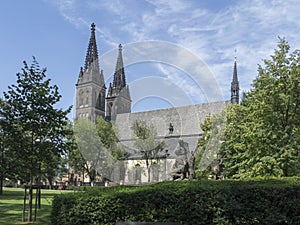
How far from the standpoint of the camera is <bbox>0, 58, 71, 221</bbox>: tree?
13.7 metres

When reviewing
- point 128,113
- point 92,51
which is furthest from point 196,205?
point 92,51

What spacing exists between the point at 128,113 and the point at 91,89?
37.1ft

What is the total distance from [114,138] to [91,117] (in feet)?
114

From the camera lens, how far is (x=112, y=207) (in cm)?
861

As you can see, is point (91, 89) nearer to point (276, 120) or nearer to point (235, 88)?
point (235, 88)

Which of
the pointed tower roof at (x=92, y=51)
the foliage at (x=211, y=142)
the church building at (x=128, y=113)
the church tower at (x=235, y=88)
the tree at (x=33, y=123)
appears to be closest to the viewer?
the tree at (x=33, y=123)

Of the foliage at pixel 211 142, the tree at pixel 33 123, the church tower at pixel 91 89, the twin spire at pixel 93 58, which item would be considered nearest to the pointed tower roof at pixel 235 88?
the twin spire at pixel 93 58

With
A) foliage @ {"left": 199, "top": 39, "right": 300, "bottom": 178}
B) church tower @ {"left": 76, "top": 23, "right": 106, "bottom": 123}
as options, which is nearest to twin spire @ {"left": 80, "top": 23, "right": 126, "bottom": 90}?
church tower @ {"left": 76, "top": 23, "right": 106, "bottom": 123}

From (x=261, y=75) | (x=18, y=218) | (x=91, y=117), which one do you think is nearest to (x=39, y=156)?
(x=18, y=218)

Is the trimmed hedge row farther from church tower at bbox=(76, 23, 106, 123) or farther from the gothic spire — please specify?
church tower at bbox=(76, 23, 106, 123)

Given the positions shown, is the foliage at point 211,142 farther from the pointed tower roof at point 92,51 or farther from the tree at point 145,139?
the pointed tower roof at point 92,51

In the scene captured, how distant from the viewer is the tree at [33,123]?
13.7 meters

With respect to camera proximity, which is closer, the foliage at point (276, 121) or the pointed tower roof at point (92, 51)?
the foliage at point (276, 121)

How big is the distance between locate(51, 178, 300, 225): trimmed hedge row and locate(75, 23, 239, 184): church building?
142 ft
